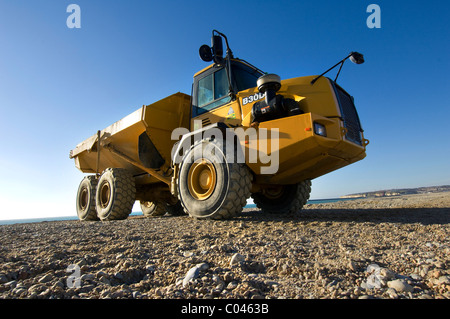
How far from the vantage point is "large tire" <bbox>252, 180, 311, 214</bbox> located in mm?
5102

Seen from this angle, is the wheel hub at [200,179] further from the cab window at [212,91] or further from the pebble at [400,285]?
the pebble at [400,285]

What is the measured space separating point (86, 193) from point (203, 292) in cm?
776

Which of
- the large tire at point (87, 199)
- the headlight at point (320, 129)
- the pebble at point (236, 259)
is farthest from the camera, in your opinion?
the large tire at point (87, 199)

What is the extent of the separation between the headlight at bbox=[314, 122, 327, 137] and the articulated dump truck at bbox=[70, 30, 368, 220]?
0.05 feet

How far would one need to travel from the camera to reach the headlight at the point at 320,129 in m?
3.19

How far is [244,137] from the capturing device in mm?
3559

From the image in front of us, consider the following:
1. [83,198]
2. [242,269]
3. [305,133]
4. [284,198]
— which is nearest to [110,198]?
[83,198]

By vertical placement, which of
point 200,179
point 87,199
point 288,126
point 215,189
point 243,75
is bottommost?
point 87,199

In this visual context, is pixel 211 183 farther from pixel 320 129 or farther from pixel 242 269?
pixel 242 269

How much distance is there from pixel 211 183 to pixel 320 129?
1.75 metres

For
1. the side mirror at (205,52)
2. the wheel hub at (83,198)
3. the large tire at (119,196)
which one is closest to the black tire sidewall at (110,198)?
the large tire at (119,196)

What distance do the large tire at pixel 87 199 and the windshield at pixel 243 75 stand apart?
529cm

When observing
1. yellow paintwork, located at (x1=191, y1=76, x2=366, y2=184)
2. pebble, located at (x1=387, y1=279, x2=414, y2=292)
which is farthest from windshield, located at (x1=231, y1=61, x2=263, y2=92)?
pebble, located at (x1=387, y1=279, x2=414, y2=292)
